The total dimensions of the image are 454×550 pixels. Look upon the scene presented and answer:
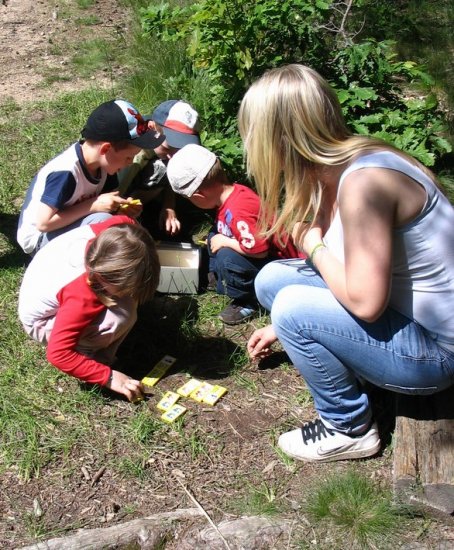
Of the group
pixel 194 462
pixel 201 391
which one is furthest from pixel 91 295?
pixel 194 462

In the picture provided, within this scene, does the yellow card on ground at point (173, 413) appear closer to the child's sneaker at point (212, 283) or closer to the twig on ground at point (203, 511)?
the twig on ground at point (203, 511)

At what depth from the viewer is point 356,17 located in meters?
6.07

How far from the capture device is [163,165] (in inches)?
163

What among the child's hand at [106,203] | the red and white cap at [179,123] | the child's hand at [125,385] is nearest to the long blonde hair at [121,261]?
the child's hand at [125,385]

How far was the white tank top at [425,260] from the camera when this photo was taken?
2.26 metres

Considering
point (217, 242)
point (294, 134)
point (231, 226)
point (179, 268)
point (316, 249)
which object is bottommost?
point (179, 268)

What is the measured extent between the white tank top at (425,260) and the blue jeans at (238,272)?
1108mm

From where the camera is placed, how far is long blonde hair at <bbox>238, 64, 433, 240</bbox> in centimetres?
232

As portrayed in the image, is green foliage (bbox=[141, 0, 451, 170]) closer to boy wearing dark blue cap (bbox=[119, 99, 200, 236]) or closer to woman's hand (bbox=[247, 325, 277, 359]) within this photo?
boy wearing dark blue cap (bbox=[119, 99, 200, 236])

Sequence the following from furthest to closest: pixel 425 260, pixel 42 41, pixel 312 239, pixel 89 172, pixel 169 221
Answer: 1. pixel 42 41
2. pixel 169 221
3. pixel 89 172
4. pixel 312 239
5. pixel 425 260

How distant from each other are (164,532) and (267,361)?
1071 mm

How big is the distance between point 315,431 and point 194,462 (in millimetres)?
488

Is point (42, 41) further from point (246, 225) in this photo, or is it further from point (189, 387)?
point (189, 387)

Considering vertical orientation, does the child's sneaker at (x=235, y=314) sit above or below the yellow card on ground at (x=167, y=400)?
above
